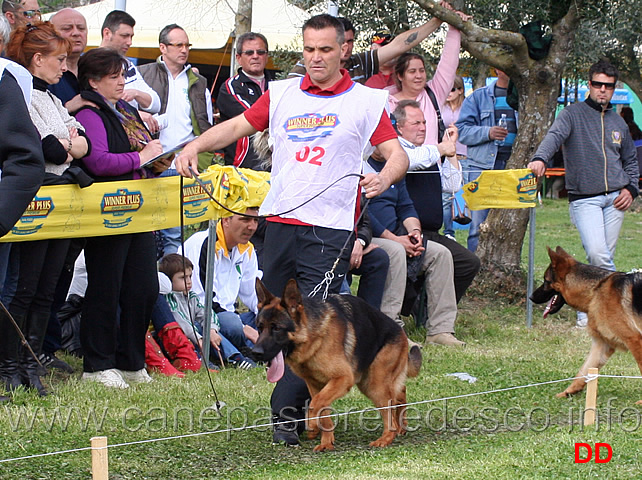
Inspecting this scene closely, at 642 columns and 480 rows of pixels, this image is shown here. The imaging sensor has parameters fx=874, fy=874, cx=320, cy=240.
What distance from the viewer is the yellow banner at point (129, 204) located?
568 cm

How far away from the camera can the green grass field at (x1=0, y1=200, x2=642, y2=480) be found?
14.7 feet

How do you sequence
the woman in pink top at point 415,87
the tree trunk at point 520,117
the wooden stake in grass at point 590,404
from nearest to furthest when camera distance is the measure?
the wooden stake in grass at point 590,404 → the woman in pink top at point 415,87 → the tree trunk at point 520,117

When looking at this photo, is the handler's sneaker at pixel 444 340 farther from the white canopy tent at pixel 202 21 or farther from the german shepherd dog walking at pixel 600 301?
the white canopy tent at pixel 202 21

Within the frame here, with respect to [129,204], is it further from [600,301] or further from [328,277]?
[600,301]

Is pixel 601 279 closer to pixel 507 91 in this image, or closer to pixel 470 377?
pixel 470 377

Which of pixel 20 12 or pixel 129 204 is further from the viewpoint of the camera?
pixel 20 12

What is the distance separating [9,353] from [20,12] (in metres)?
2.72

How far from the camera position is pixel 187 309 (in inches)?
280

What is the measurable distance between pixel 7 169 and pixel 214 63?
47.5ft

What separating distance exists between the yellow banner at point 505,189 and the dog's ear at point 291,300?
508 cm

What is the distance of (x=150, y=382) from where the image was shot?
20.7 feet

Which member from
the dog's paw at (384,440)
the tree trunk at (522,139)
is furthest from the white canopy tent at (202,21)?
the dog's paw at (384,440)

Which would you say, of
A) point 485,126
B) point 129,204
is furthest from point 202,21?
point 129,204

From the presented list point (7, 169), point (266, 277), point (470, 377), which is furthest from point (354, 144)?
point (470, 377)
